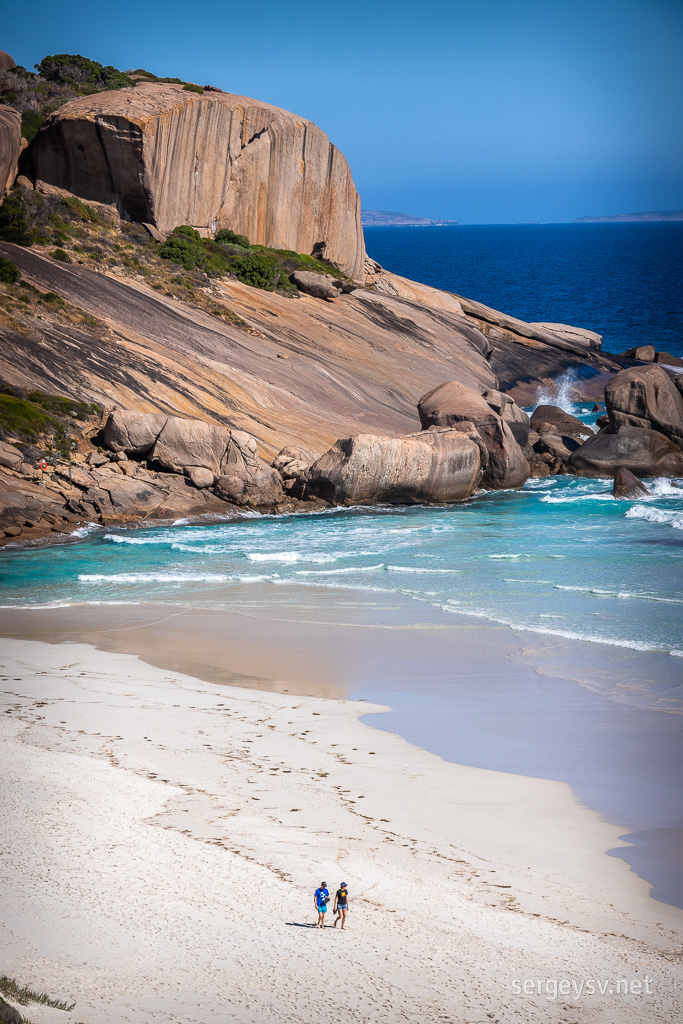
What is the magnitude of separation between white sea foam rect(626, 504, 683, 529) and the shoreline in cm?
1158

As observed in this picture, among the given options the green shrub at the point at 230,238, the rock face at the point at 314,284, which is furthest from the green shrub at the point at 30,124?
the rock face at the point at 314,284

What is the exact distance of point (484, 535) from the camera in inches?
1020

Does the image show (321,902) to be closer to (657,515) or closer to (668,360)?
(657,515)

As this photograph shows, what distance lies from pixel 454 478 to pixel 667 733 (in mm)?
17351

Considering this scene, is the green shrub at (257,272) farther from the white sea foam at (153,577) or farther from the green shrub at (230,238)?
the white sea foam at (153,577)

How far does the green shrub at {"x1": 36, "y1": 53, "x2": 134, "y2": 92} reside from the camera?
165ft

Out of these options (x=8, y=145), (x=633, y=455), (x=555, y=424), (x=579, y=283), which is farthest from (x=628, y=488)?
(x=579, y=283)

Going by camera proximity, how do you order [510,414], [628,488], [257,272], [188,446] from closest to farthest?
[188,446] → [628,488] → [510,414] → [257,272]

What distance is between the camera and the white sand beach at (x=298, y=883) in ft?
24.2

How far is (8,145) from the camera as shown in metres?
36.6

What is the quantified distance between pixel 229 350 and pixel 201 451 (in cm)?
842

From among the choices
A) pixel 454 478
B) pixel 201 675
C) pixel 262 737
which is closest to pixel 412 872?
pixel 262 737

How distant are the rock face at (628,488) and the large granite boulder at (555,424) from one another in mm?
7553

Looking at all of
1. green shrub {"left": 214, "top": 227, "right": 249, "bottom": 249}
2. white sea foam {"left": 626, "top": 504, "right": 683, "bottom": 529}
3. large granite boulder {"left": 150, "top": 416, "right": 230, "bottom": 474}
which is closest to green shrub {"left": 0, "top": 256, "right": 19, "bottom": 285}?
large granite boulder {"left": 150, "top": 416, "right": 230, "bottom": 474}
